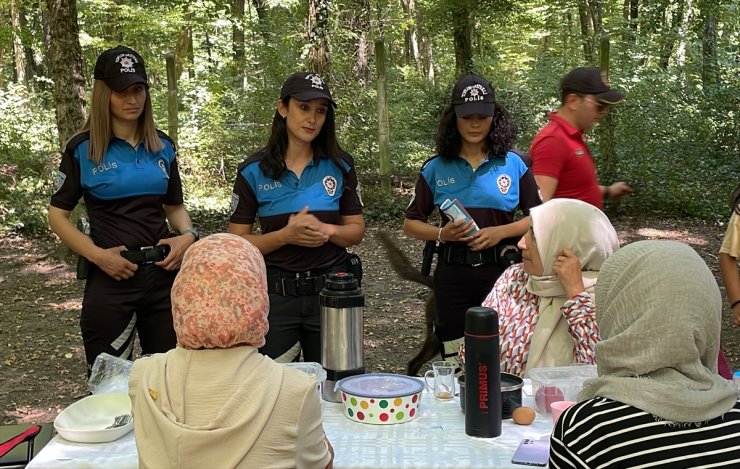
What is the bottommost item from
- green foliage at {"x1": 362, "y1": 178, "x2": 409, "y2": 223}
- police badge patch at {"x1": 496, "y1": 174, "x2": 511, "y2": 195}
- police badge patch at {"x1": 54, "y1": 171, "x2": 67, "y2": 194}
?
green foliage at {"x1": 362, "y1": 178, "x2": 409, "y2": 223}

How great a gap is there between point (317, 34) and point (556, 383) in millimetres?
7575

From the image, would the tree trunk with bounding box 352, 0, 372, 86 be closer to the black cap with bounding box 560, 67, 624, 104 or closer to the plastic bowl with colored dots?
the black cap with bounding box 560, 67, 624, 104

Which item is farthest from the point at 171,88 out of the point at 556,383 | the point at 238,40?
the point at 238,40

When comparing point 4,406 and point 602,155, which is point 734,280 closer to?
point 4,406

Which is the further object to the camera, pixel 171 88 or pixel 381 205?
pixel 381 205

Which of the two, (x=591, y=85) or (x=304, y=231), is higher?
(x=591, y=85)

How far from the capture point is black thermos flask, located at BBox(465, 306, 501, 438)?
6.81 ft

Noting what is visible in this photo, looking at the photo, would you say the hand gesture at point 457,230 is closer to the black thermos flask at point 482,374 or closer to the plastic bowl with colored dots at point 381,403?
the plastic bowl with colored dots at point 381,403

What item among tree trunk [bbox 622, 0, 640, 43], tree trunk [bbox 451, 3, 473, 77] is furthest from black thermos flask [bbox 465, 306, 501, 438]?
tree trunk [bbox 451, 3, 473, 77]

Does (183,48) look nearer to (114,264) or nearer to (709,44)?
(709,44)

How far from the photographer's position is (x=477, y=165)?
3.49m

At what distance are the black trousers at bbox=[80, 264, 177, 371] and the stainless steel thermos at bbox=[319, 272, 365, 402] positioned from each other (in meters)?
1.06

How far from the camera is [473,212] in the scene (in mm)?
3438

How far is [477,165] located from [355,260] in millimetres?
726
